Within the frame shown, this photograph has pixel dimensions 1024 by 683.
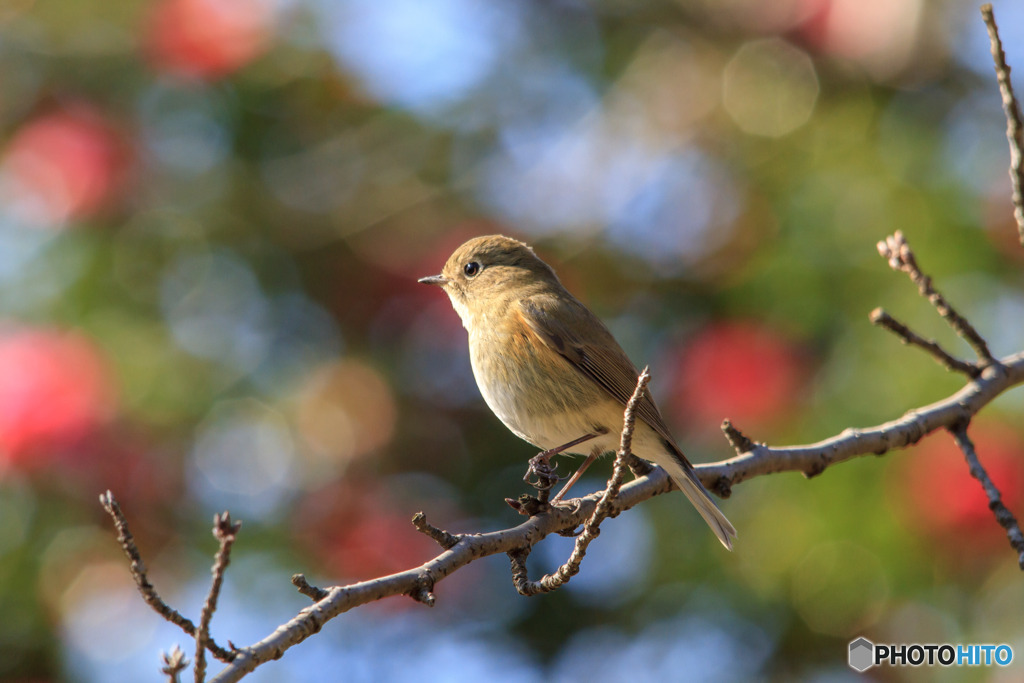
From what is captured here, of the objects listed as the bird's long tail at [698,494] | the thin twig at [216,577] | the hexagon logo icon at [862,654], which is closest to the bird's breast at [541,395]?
the bird's long tail at [698,494]

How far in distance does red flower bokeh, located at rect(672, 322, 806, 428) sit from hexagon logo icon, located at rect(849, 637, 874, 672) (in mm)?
936

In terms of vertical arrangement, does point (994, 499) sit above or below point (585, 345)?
below

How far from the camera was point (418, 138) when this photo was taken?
4980 mm

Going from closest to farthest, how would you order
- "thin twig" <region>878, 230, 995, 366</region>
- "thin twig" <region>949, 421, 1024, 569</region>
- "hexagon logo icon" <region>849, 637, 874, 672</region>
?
Answer: "thin twig" <region>949, 421, 1024, 569</region> → "thin twig" <region>878, 230, 995, 366</region> → "hexagon logo icon" <region>849, 637, 874, 672</region>

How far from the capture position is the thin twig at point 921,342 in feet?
7.80

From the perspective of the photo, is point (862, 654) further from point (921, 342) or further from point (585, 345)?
point (921, 342)

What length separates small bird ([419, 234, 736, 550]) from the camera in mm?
3285

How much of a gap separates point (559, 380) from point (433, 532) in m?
1.44

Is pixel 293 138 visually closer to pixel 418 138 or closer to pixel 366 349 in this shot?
pixel 418 138

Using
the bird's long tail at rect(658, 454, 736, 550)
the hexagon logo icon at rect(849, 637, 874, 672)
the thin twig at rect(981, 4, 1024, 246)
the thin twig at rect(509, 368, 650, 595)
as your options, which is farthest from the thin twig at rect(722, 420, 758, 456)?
the hexagon logo icon at rect(849, 637, 874, 672)

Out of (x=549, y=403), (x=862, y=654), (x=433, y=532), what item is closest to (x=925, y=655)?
(x=862, y=654)

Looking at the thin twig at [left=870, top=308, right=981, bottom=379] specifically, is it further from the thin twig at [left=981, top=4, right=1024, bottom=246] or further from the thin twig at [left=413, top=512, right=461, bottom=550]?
the thin twig at [left=413, top=512, right=461, bottom=550]

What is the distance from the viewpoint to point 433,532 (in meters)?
2.02

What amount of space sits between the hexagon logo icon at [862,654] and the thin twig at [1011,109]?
197cm
